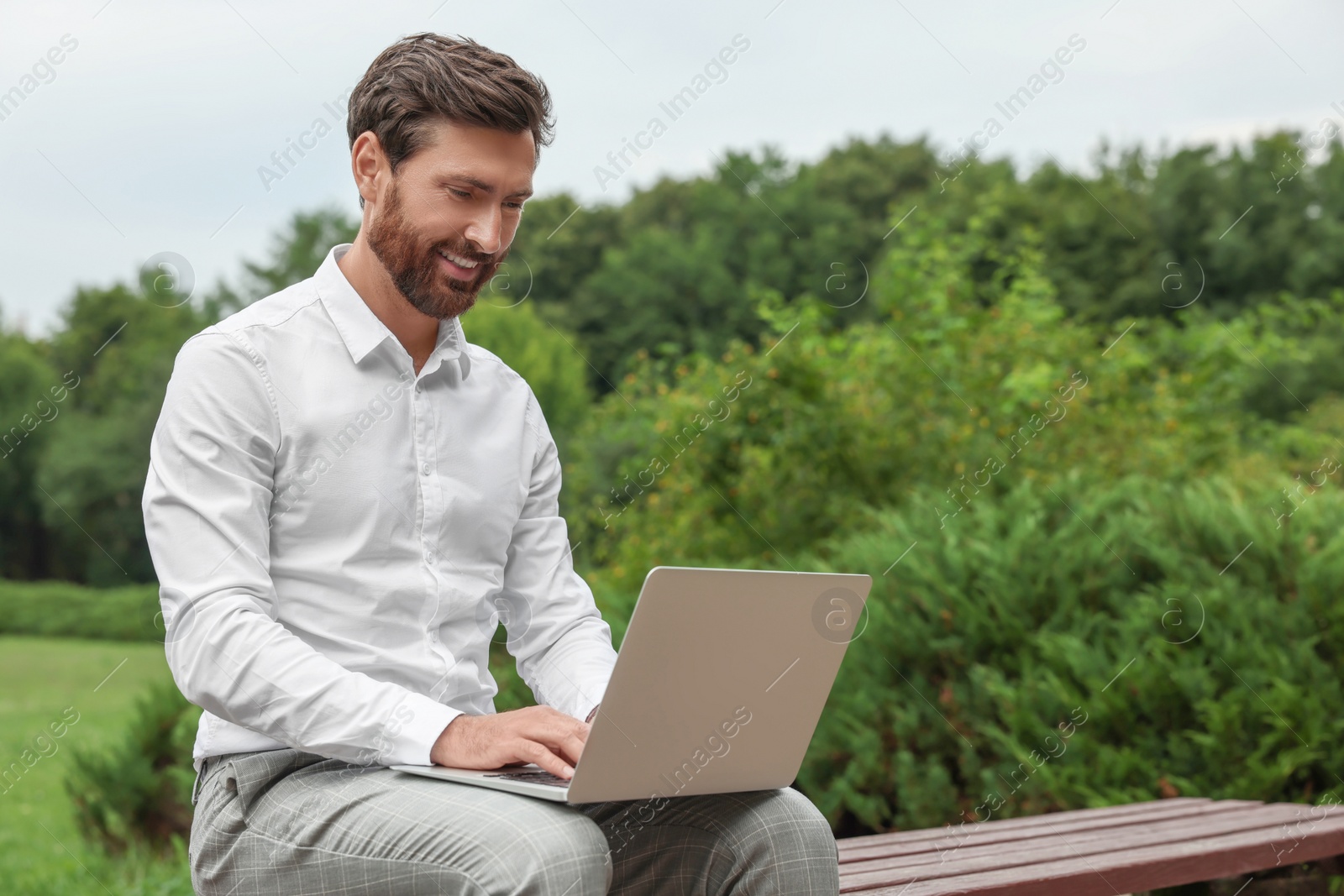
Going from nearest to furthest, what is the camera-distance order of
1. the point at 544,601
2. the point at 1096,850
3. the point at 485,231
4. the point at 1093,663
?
the point at 485,231 → the point at 544,601 → the point at 1096,850 → the point at 1093,663

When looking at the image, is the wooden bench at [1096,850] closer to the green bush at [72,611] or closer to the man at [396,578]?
the man at [396,578]

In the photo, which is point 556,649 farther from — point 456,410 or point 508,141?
point 508,141

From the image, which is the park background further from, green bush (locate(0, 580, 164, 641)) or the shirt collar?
green bush (locate(0, 580, 164, 641))

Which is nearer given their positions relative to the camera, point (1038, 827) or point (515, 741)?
point (515, 741)

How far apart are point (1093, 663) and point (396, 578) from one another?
2998 mm

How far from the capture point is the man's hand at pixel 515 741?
1787mm

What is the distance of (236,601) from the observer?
1.83 metres

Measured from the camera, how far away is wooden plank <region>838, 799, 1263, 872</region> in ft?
9.23

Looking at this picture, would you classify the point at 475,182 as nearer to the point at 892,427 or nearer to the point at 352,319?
the point at 352,319

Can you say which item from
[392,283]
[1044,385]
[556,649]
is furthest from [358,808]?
[1044,385]

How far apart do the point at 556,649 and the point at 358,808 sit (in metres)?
0.64

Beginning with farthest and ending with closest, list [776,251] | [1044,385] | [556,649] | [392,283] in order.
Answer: [776,251] → [1044,385] → [556,649] → [392,283]

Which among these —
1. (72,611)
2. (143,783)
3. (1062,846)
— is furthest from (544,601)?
(72,611)

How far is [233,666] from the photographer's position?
1.81 metres
